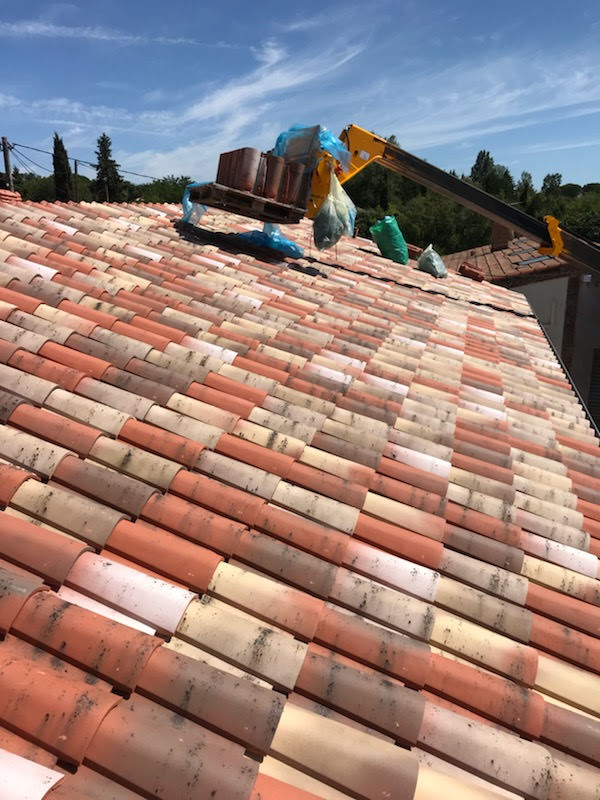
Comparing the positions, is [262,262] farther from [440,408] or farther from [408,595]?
[408,595]

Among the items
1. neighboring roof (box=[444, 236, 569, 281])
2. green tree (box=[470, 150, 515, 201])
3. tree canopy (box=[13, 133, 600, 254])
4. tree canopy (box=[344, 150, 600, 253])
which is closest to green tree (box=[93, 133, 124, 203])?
tree canopy (box=[13, 133, 600, 254])

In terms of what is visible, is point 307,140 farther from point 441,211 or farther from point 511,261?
point 441,211

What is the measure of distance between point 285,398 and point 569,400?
3.36 metres

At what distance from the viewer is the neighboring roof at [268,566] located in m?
1.50

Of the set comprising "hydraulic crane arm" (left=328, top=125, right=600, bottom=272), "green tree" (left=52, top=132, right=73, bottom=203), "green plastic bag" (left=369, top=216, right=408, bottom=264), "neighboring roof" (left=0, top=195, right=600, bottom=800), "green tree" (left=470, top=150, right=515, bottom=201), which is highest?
"green tree" (left=470, top=150, right=515, bottom=201)

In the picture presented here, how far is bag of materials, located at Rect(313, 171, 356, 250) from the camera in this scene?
6.60 meters

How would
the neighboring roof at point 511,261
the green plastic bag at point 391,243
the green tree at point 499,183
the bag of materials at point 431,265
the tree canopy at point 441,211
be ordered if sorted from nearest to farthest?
the bag of materials at point 431,265
the green plastic bag at point 391,243
the neighboring roof at point 511,261
the tree canopy at point 441,211
the green tree at point 499,183

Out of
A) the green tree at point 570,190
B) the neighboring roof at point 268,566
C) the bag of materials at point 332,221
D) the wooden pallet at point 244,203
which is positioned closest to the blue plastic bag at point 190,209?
the wooden pallet at point 244,203

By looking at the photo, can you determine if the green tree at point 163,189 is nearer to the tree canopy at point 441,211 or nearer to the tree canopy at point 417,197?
the tree canopy at point 417,197

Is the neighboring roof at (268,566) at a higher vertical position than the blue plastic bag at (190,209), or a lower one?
lower

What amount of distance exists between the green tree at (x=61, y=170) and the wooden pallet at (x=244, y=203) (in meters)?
56.9

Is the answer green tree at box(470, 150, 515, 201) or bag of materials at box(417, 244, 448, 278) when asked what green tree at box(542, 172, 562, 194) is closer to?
green tree at box(470, 150, 515, 201)

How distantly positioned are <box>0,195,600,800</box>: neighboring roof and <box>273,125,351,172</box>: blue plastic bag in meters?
4.06

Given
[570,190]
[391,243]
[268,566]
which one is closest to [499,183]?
[570,190]
